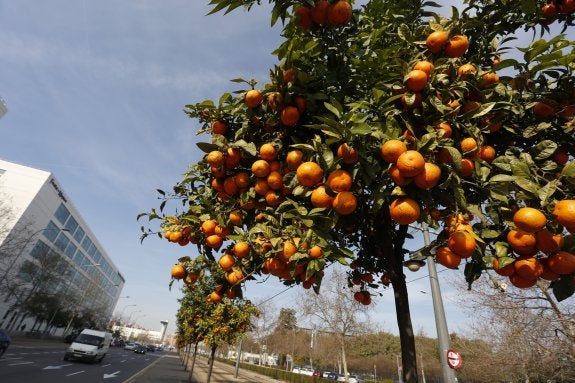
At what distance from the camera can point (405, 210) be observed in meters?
2.04

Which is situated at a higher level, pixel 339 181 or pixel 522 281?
pixel 339 181

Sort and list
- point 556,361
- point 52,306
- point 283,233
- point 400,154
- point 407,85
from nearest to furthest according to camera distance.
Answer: point 400,154
point 407,85
point 283,233
point 556,361
point 52,306

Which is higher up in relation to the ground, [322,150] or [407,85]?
[407,85]

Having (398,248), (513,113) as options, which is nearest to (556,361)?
(398,248)

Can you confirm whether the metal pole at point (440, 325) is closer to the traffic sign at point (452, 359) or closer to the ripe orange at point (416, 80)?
the traffic sign at point (452, 359)

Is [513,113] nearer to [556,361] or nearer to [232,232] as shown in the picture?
[232,232]

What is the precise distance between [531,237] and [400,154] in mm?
978

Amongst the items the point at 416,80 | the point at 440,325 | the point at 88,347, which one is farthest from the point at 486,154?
the point at 88,347

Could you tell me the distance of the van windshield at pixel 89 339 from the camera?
23.6 metres

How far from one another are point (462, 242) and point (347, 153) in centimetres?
97

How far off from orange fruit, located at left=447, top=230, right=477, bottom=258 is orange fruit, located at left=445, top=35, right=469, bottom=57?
1.43 meters

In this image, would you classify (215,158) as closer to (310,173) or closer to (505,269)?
(310,173)

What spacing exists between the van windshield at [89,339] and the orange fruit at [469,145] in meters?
28.3

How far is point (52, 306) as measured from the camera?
44125 millimetres
